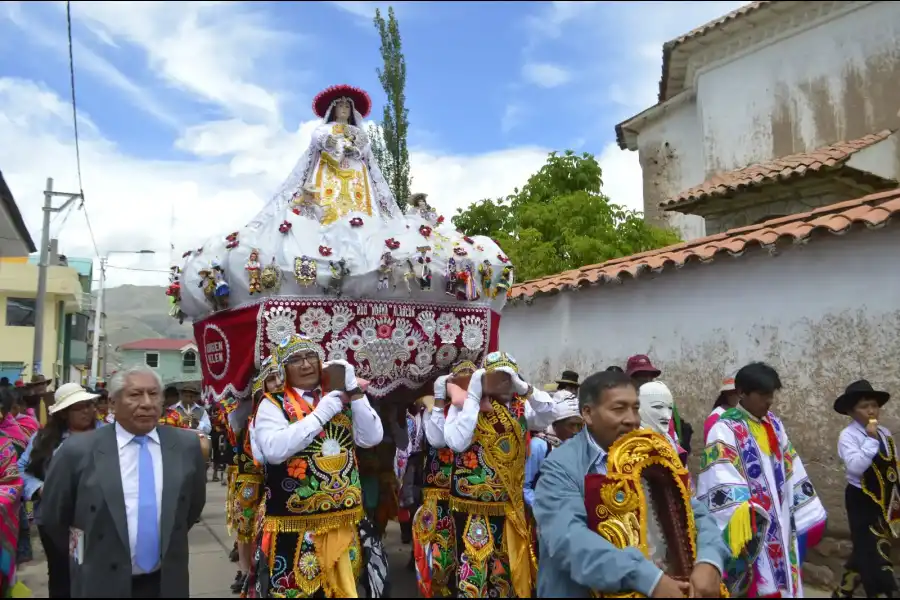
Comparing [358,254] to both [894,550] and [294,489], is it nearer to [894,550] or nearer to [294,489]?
[294,489]

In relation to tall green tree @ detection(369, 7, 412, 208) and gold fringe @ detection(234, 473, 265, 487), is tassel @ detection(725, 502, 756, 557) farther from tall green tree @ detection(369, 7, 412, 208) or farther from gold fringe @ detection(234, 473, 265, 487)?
tall green tree @ detection(369, 7, 412, 208)

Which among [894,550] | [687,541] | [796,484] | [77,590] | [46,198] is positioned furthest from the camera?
[46,198]

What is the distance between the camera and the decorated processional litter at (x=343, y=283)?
4.49 metres

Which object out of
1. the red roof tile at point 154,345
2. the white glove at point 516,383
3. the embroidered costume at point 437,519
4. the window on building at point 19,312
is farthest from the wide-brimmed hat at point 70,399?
the red roof tile at point 154,345

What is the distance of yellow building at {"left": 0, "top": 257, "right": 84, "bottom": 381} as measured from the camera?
26.4 meters

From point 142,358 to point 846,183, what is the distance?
5089 centimetres

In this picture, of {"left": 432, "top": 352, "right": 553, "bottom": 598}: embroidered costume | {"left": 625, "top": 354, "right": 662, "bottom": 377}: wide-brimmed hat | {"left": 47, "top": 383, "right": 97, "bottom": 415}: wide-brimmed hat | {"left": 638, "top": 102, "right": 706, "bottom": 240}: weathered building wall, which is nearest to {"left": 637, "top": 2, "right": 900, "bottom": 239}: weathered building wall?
{"left": 638, "top": 102, "right": 706, "bottom": 240}: weathered building wall

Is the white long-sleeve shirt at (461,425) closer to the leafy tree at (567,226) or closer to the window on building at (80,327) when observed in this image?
the leafy tree at (567,226)

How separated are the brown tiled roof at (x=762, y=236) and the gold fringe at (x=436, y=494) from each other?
361 centimetres

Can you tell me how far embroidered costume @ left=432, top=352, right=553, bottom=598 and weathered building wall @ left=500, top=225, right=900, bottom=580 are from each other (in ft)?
9.86

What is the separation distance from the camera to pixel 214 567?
6.60m

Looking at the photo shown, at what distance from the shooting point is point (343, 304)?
4.64 metres

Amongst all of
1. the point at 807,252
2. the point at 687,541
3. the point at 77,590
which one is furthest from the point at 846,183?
the point at 77,590

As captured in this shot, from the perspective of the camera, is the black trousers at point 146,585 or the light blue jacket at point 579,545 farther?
the black trousers at point 146,585
